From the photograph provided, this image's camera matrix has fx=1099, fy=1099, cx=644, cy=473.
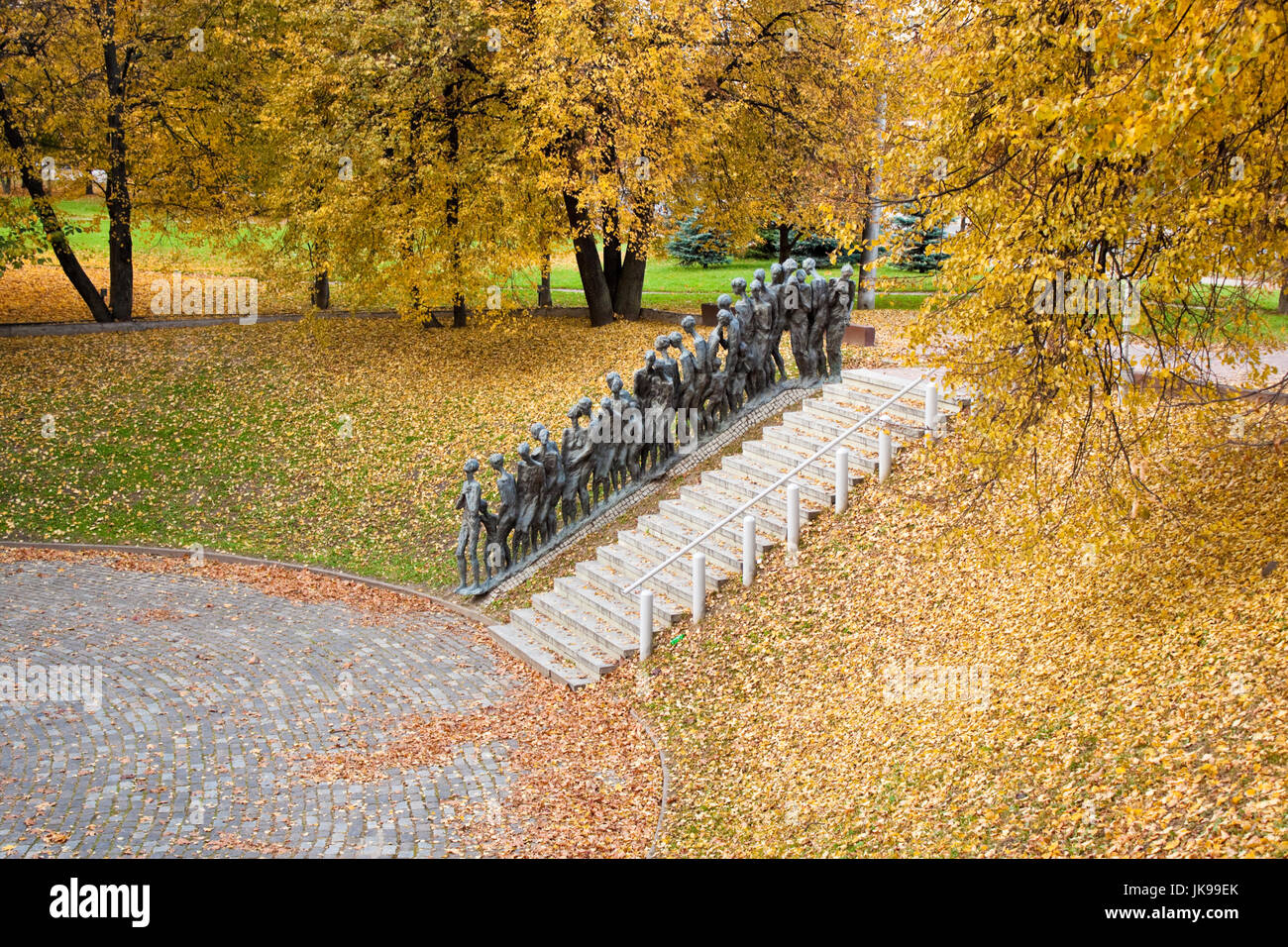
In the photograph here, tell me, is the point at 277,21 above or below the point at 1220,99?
above

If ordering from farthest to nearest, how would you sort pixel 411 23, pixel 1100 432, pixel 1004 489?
pixel 411 23 → pixel 1004 489 → pixel 1100 432

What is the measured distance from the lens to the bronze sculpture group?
53.5 ft

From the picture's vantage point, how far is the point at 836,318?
17547 millimetres

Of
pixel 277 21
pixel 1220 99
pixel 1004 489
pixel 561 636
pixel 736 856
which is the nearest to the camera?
pixel 1220 99

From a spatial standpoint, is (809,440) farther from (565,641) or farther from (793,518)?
(565,641)

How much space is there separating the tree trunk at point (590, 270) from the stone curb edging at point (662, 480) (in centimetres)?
795

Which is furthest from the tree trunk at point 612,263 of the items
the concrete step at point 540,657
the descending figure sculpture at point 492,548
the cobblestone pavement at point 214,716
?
the concrete step at point 540,657

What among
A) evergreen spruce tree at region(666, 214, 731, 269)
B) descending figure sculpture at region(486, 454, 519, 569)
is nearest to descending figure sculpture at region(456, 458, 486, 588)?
descending figure sculpture at region(486, 454, 519, 569)

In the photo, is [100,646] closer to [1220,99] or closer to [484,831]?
[484,831]

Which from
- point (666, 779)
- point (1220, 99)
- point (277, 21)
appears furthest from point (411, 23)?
point (1220, 99)

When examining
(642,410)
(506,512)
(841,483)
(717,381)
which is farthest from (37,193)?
(841,483)

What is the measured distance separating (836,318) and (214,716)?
10.9m

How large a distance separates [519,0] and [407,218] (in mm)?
5328

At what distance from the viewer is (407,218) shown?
75.2 ft
